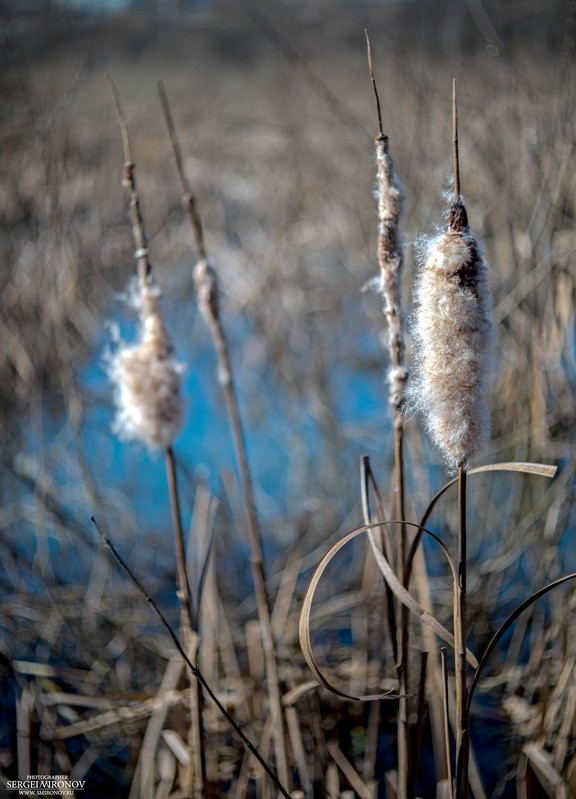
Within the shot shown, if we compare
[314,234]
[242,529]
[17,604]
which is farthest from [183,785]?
[314,234]

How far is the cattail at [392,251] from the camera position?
2.35ft

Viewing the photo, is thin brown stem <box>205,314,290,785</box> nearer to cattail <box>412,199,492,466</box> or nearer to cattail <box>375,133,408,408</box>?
cattail <box>375,133,408,408</box>

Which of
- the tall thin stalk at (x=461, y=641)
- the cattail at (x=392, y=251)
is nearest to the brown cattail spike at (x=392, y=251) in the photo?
the cattail at (x=392, y=251)

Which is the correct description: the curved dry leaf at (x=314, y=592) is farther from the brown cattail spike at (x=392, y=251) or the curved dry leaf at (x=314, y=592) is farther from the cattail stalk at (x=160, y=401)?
the cattail stalk at (x=160, y=401)

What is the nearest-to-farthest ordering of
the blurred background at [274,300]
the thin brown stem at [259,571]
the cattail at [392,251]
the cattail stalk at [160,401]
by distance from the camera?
the cattail at [392,251] < the cattail stalk at [160,401] < the thin brown stem at [259,571] < the blurred background at [274,300]

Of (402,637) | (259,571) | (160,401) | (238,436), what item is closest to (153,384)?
(160,401)

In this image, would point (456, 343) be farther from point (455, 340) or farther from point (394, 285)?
point (394, 285)

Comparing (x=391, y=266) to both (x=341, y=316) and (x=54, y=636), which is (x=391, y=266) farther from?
(x=341, y=316)

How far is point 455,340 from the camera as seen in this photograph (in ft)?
2.05

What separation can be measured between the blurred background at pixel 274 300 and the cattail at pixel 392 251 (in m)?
0.04

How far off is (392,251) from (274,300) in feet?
7.05

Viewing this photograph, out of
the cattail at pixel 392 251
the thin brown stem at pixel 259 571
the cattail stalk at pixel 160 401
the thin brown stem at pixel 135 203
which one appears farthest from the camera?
the thin brown stem at pixel 259 571

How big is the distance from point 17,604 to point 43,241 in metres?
1.06

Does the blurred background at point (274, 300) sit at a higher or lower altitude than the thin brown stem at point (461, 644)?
higher
